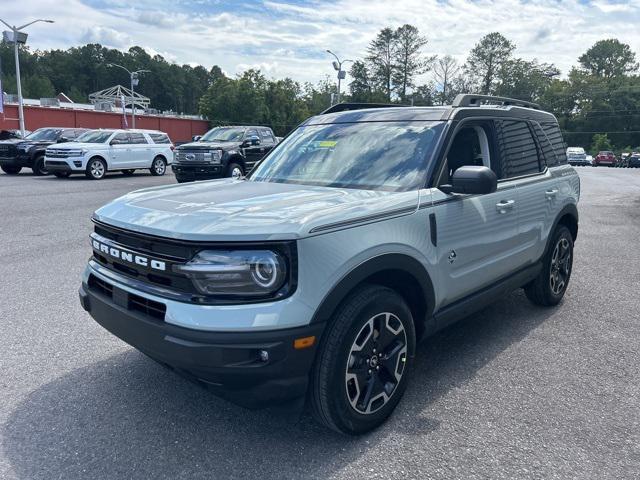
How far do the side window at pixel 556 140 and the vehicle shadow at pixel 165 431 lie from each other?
2.53m

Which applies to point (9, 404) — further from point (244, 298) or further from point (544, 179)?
point (544, 179)

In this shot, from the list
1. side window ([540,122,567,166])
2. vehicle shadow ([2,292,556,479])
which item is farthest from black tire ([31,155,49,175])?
side window ([540,122,567,166])

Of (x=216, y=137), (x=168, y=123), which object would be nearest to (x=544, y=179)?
(x=216, y=137)

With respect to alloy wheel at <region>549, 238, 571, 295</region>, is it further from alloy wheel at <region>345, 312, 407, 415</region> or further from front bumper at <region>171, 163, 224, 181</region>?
front bumper at <region>171, 163, 224, 181</region>

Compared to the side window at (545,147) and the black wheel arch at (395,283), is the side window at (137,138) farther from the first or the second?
the black wheel arch at (395,283)

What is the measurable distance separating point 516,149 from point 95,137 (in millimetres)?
17716

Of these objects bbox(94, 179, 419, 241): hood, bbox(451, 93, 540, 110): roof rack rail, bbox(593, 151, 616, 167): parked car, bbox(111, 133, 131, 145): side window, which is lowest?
bbox(593, 151, 616, 167): parked car

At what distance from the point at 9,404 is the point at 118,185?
14.6 m

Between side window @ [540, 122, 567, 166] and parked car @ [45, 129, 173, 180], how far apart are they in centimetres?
1623

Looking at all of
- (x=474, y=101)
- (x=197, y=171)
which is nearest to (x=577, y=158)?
(x=197, y=171)

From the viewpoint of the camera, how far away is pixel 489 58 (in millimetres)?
94438

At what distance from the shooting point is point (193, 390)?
3441 millimetres

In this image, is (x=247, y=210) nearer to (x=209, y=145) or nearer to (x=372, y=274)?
(x=372, y=274)

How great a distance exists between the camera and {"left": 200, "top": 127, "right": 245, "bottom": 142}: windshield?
16.5 meters
